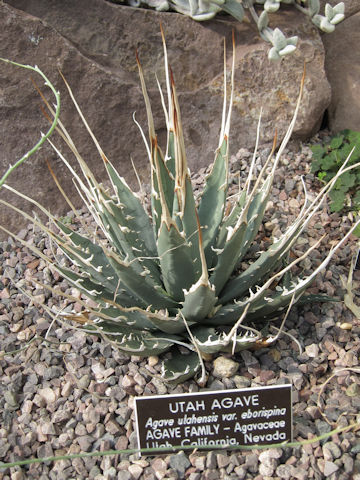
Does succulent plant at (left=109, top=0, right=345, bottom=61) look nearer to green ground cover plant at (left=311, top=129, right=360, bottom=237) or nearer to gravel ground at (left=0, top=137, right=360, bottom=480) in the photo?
green ground cover plant at (left=311, top=129, right=360, bottom=237)

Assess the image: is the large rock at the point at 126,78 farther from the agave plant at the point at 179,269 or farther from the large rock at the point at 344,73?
the agave plant at the point at 179,269

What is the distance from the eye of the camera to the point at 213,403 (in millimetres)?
1350

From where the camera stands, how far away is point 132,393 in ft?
5.07

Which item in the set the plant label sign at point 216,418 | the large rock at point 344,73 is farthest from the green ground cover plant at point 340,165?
the plant label sign at point 216,418

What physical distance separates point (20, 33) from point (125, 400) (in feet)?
5.05

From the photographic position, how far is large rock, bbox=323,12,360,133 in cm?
258

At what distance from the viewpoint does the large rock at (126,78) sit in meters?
2.21

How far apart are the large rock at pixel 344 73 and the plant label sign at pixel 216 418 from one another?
5.45ft

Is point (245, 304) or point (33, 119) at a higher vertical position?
point (33, 119)

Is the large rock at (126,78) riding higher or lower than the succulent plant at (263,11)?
lower

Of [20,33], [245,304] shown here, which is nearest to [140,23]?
[20,33]

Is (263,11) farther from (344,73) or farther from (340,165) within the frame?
(340,165)

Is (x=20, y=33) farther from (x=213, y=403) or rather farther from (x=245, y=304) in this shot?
(x=213, y=403)

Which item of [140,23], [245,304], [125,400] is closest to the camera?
[245,304]
